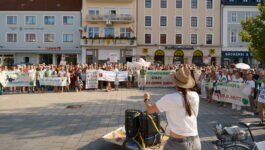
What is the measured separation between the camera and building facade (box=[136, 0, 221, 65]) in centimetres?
3966

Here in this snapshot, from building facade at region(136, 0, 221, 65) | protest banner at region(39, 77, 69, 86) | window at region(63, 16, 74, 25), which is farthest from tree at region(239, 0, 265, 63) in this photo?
window at region(63, 16, 74, 25)

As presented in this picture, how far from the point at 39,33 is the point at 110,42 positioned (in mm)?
12525

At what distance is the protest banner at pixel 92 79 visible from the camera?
18016 mm

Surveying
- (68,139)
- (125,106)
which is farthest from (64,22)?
(68,139)

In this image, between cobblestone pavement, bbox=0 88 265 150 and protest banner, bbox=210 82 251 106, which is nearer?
cobblestone pavement, bbox=0 88 265 150

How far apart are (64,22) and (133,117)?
3911 centimetres

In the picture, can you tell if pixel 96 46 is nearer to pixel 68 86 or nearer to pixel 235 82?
pixel 68 86

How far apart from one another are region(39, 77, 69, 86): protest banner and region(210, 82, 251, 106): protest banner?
33.5ft

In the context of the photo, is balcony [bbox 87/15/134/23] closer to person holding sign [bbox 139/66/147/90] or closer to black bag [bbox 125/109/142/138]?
person holding sign [bbox 139/66/147/90]

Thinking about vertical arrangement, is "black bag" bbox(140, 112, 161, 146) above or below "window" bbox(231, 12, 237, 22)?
below

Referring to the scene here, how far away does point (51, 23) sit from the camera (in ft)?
134

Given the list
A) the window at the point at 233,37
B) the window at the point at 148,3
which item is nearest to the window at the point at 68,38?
the window at the point at 148,3

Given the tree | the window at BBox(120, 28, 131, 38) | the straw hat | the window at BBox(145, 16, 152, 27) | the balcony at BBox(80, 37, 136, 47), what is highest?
the window at BBox(145, 16, 152, 27)

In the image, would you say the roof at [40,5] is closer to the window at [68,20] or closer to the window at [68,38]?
the window at [68,20]
